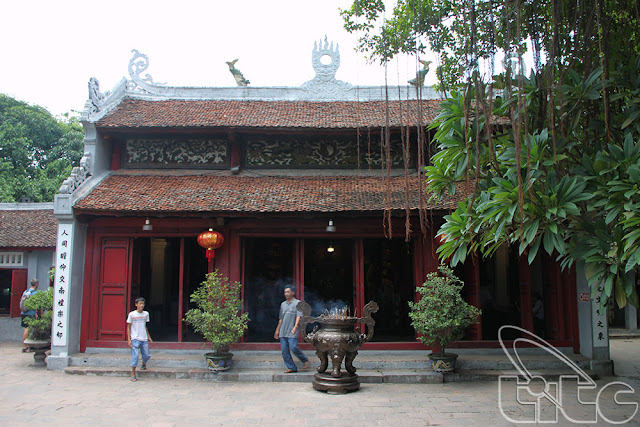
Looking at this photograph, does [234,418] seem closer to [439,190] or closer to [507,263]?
[439,190]

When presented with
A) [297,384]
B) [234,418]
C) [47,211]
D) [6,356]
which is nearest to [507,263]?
[297,384]

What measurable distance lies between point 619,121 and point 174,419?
604cm

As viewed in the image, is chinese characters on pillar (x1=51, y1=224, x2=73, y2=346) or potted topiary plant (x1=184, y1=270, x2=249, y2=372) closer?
potted topiary plant (x1=184, y1=270, x2=249, y2=372)

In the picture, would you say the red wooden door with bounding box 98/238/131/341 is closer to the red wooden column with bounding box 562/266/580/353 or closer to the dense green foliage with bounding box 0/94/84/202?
the red wooden column with bounding box 562/266/580/353

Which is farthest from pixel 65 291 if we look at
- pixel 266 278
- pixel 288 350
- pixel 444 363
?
pixel 444 363

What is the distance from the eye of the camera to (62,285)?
30.4 feet

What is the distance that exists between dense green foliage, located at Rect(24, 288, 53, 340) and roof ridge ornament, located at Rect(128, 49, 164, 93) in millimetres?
5219

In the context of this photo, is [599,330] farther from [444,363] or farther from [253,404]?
[253,404]

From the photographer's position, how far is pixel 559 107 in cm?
516

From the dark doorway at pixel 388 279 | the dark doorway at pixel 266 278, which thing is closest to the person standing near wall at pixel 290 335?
the dark doorway at pixel 266 278

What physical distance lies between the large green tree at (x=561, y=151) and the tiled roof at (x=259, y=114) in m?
4.69

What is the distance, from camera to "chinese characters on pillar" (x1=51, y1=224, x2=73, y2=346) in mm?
9195

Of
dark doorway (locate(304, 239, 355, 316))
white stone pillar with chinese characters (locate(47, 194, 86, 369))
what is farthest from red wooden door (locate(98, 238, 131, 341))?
dark doorway (locate(304, 239, 355, 316))

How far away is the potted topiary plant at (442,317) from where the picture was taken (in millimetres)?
8336
